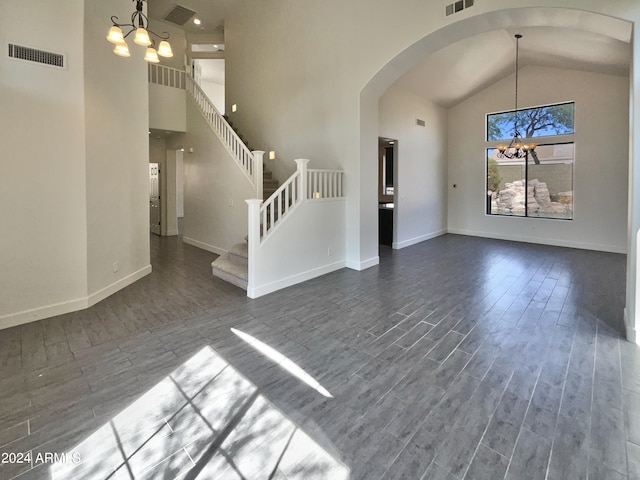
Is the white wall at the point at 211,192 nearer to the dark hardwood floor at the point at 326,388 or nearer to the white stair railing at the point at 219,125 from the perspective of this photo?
the white stair railing at the point at 219,125

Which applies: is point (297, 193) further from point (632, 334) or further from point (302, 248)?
point (632, 334)

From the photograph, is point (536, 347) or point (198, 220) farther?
point (198, 220)

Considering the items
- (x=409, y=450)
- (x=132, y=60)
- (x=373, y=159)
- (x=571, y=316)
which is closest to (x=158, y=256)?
(x=132, y=60)

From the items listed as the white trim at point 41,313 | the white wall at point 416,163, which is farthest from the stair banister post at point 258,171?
the white trim at point 41,313

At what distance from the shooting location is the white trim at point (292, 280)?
453cm

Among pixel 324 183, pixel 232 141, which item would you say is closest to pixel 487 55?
pixel 324 183

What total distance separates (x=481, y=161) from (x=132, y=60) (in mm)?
8529

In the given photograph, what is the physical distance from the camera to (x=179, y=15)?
8.75m

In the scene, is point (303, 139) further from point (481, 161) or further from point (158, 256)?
point (481, 161)

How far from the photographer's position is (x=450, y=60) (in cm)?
689

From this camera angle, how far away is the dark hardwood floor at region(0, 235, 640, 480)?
1.80 meters

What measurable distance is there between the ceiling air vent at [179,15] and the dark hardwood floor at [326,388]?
25.3 feet

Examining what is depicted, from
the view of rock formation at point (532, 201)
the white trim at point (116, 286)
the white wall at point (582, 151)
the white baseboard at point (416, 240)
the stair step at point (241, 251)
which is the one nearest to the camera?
the white trim at point (116, 286)

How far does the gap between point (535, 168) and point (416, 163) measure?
10.2ft
